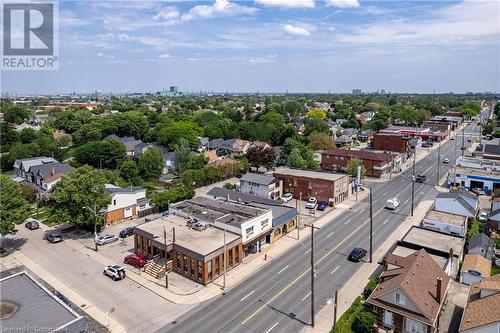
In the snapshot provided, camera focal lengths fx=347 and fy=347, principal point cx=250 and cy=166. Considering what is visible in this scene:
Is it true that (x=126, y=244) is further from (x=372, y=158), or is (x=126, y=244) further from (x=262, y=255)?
(x=372, y=158)

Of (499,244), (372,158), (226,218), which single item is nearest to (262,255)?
(226,218)

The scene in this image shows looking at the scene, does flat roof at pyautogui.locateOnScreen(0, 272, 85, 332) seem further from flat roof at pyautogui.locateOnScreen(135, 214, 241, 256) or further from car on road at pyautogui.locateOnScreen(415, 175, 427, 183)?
car on road at pyautogui.locateOnScreen(415, 175, 427, 183)

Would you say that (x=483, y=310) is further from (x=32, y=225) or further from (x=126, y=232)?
(x=32, y=225)

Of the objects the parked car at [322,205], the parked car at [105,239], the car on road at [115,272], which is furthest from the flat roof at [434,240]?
the parked car at [105,239]

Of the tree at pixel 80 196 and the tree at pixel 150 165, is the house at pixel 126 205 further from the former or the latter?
the tree at pixel 150 165

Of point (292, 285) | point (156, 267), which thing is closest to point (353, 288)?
point (292, 285)
